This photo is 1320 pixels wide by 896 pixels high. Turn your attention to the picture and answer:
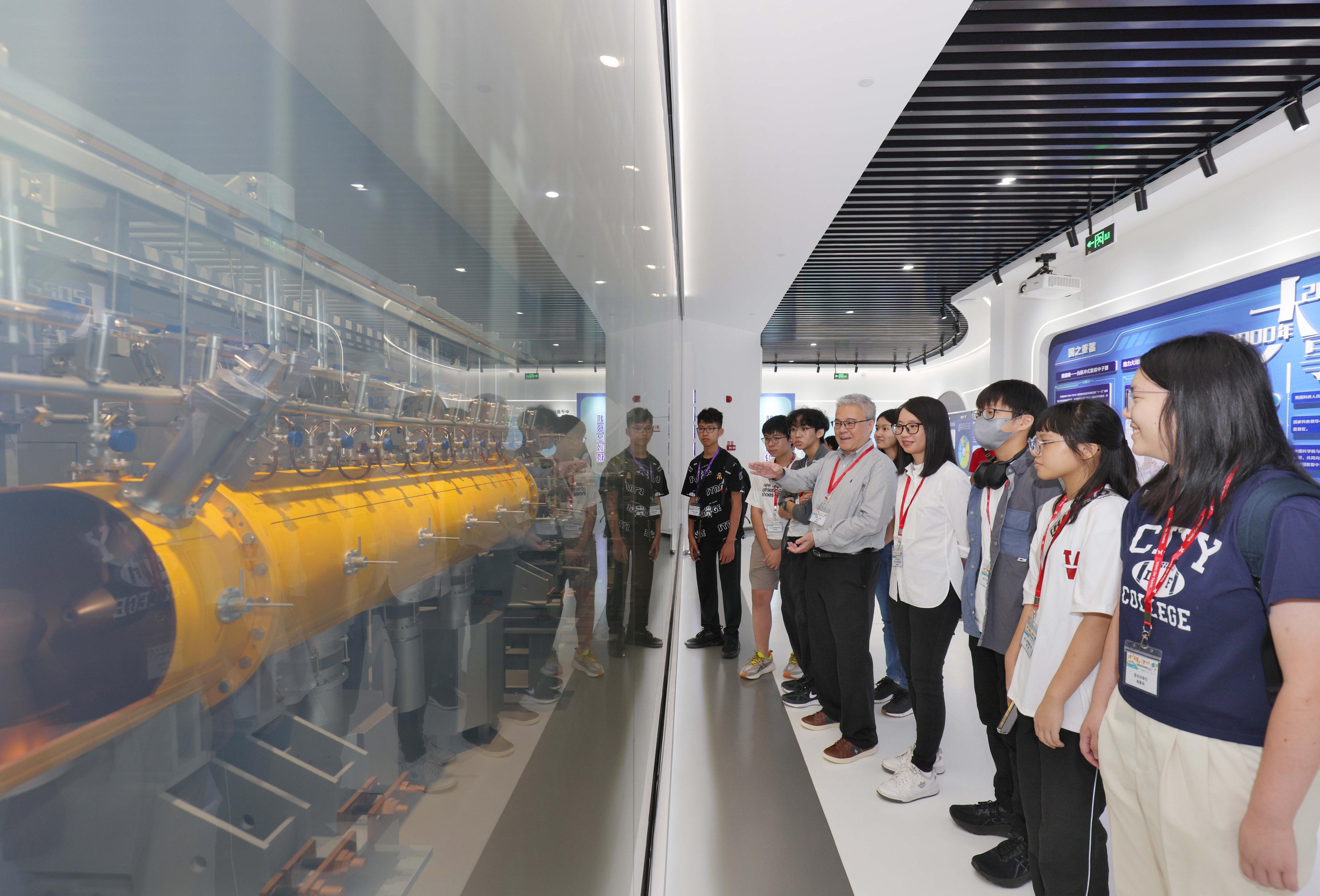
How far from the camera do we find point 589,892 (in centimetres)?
101

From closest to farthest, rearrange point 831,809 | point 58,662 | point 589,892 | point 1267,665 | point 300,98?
point 58,662 → point 300,98 → point 589,892 → point 1267,665 → point 831,809

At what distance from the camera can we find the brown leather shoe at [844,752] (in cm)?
305

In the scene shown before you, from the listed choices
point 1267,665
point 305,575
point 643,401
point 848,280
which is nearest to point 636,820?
point 643,401

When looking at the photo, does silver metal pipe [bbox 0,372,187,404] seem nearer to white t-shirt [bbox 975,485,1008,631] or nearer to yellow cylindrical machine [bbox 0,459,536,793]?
yellow cylindrical machine [bbox 0,459,536,793]

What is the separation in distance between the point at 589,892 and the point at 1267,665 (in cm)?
127

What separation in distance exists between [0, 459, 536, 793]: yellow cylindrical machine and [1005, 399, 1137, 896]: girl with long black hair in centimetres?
176

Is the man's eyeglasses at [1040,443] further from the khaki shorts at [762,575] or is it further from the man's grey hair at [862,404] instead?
the khaki shorts at [762,575]

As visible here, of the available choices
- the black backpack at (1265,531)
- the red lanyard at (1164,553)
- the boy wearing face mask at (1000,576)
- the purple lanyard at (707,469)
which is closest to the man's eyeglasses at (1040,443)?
the boy wearing face mask at (1000,576)

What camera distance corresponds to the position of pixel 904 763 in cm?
292

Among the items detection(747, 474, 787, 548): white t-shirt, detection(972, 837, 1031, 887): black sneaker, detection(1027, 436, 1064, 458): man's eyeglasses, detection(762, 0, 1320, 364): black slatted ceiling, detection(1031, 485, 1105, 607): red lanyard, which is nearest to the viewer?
detection(1031, 485, 1105, 607): red lanyard

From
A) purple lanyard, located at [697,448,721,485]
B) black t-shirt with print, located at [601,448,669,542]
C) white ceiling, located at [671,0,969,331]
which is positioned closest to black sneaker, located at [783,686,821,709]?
black t-shirt with print, located at [601,448,669,542]

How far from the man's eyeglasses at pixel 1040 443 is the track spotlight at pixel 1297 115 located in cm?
398

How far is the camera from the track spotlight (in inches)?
163

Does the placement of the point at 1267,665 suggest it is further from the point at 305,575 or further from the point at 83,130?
the point at 83,130
